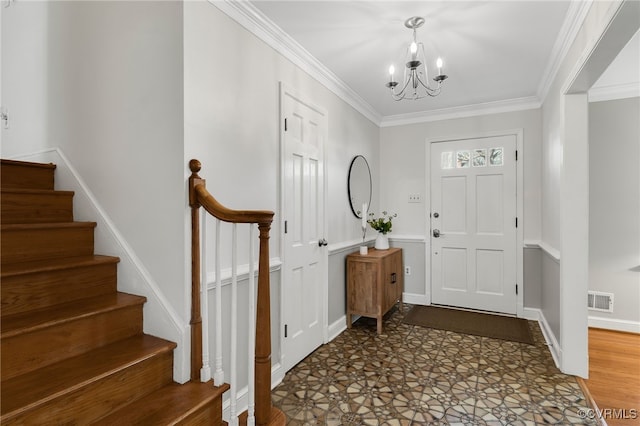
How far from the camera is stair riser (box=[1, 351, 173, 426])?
111cm

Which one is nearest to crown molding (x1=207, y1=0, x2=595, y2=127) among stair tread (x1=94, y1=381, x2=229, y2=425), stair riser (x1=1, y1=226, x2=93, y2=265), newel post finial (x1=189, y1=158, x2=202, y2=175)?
newel post finial (x1=189, y1=158, x2=202, y2=175)

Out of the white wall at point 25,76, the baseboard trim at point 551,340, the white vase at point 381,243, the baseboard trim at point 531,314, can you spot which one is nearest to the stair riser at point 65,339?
the white wall at point 25,76

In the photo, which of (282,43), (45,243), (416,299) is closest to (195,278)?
(45,243)

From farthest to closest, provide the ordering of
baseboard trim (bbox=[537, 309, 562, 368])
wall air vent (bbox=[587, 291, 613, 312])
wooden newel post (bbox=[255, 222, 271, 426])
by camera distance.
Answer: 1. wall air vent (bbox=[587, 291, 613, 312])
2. baseboard trim (bbox=[537, 309, 562, 368])
3. wooden newel post (bbox=[255, 222, 271, 426])

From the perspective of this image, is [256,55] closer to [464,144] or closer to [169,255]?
[169,255]

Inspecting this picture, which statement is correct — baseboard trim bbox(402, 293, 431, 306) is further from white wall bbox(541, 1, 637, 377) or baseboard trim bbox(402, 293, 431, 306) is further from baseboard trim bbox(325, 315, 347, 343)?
white wall bbox(541, 1, 637, 377)

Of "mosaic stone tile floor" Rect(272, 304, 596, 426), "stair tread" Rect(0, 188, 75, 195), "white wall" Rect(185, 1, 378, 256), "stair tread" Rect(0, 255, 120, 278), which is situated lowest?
"mosaic stone tile floor" Rect(272, 304, 596, 426)

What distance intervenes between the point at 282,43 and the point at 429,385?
2.65 metres

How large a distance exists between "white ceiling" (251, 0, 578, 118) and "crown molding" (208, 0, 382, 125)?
4 cm

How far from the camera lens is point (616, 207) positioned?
3.33 meters

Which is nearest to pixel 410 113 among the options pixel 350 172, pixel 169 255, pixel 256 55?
pixel 350 172

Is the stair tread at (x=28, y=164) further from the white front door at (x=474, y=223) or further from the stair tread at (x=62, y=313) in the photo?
the white front door at (x=474, y=223)

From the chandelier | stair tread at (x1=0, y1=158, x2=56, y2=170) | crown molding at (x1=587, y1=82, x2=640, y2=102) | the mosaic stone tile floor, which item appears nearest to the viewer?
stair tread at (x1=0, y1=158, x2=56, y2=170)

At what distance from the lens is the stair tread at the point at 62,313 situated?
4.17ft
